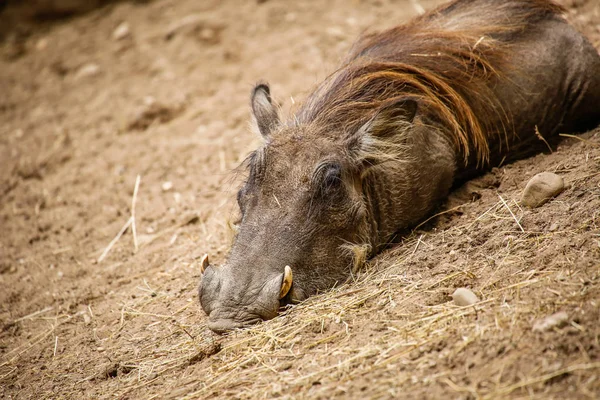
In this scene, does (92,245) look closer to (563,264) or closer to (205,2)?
(563,264)

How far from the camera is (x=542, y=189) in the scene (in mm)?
3990

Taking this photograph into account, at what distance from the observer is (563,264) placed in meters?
3.29

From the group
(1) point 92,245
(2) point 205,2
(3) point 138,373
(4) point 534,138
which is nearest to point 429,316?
(3) point 138,373

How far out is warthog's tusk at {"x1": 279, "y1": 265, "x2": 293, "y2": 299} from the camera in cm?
376

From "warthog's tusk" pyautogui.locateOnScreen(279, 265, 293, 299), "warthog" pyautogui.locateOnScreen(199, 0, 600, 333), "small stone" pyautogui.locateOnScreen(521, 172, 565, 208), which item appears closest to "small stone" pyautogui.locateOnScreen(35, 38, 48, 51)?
"warthog" pyautogui.locateOnScreen(199, 0, 600, 333)

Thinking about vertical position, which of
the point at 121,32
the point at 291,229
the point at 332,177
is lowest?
the point at 291,229

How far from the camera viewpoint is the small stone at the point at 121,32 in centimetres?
975

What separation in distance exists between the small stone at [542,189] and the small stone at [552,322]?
4.09ft

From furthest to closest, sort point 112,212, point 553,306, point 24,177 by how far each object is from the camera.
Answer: point 24,177 < point 112,212 < point 553,306

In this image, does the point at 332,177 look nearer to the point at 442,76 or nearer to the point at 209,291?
the point at 209,291

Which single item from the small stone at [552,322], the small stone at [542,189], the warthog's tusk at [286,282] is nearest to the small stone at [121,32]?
the warthog's tusk at [286,282]

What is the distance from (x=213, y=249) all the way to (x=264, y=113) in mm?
1203

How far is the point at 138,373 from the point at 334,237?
143 cm

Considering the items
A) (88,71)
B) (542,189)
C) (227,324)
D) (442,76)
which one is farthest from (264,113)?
(88,71)
